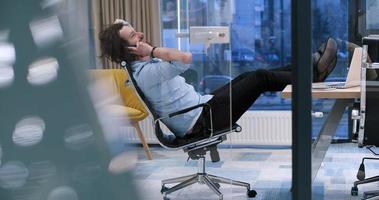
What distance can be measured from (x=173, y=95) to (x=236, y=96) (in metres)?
0.37

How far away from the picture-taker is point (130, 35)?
3.05 m

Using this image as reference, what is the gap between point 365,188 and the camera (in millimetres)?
3320

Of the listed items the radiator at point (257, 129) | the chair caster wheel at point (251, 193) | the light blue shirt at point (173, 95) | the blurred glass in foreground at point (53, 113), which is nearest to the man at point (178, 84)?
the light blue shirt at point (173, 95)

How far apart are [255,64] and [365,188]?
1023mm

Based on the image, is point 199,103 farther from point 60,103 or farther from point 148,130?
point 60,103

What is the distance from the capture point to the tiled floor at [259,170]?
10.6 feet

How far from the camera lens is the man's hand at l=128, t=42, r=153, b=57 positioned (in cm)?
303

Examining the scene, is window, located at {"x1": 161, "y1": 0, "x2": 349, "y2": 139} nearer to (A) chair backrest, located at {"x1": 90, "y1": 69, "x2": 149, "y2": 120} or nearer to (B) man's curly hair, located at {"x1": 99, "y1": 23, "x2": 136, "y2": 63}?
(B) man's curly hair, located at {"x1": 99, "y1": 23, "x2": 136, "y2": 63}

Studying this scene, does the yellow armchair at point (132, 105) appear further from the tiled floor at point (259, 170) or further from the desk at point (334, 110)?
the desk at point (334, 110)

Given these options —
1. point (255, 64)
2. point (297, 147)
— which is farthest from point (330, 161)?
point (297, 147)

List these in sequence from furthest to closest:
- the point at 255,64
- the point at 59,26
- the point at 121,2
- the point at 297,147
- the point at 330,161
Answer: the point at 330,161 < the point at 255,64 < the point at 121,2 < the point at 297,147 < the point at 59,26

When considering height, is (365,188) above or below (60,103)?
below

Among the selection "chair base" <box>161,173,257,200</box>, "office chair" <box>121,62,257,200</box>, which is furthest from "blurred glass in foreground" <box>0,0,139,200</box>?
"chair base" <box>161,173,257,200</box>

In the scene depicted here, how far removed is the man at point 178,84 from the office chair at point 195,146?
0.03 meters
